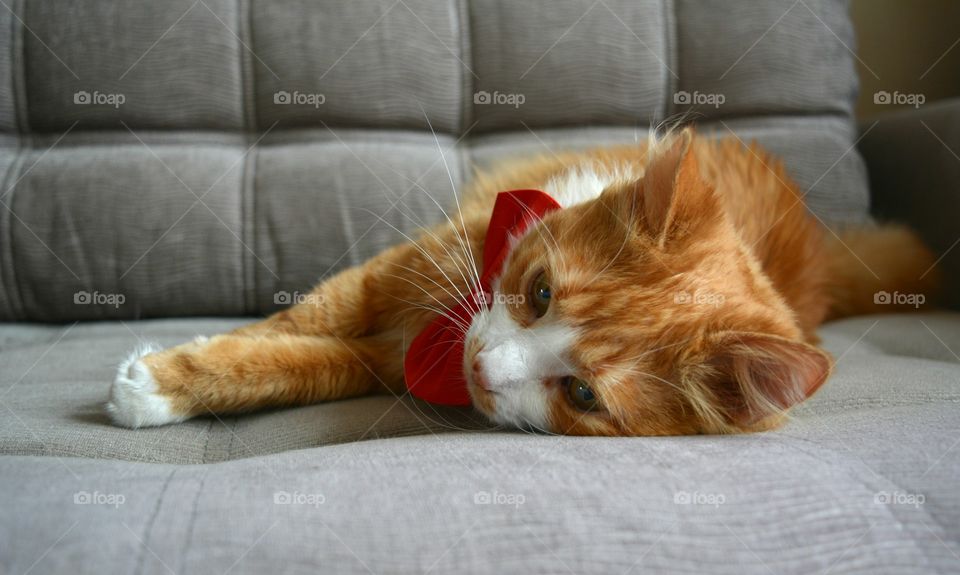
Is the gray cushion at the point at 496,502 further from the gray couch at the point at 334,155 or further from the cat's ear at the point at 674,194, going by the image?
the cat's ear at the point at 674,194

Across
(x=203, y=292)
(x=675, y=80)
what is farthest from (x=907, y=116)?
(x=203, y=292)

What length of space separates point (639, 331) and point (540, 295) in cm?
21

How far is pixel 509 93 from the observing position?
88.2 inches

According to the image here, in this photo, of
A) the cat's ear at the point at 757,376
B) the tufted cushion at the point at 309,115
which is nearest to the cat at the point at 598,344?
the cat's ear at the point at 757,376

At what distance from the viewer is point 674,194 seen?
1165mm

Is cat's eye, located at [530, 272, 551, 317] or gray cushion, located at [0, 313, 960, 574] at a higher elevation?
cat's eye, located at [530, 272, 551, 317]

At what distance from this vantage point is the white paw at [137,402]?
47.7 inches

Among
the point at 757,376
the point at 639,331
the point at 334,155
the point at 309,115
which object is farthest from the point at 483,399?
the point at 309,115

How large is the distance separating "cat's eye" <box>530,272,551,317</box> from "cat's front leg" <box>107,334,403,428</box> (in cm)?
44

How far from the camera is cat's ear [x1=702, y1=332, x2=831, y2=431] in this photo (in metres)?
1.05

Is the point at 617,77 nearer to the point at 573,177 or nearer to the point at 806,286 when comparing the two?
the point at 573,177

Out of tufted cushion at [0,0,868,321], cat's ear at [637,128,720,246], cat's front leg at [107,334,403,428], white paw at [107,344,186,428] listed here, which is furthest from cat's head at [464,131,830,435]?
tufted cushion at [0,0,868,321]

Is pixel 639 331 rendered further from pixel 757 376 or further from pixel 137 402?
pixel 137 402

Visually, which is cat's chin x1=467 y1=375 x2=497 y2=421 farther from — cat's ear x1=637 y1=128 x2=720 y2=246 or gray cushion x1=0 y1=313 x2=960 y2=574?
cat's ear x1=637 y1=128 x2=720 y2=246
